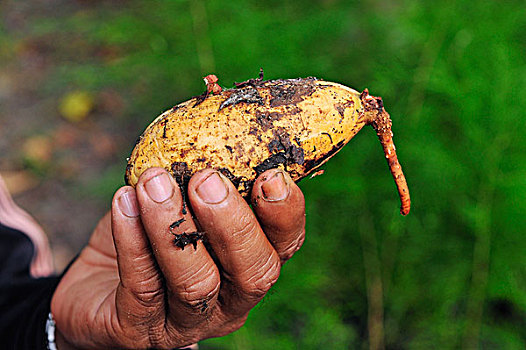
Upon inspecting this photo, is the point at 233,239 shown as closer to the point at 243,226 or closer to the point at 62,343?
the point at 243,226

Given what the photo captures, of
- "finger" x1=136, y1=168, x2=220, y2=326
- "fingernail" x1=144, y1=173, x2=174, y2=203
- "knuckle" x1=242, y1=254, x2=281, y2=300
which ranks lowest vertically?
"knuckle" x1=242, y1=254, x2=281, y2=300

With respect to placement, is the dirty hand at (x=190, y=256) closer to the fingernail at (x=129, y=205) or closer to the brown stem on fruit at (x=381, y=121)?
the fingernail at (x=129, y=205)

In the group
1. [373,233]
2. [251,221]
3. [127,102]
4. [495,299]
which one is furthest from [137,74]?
[495,299]

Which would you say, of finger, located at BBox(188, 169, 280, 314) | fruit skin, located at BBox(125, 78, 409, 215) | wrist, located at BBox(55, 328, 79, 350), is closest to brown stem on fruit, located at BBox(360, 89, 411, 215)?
fruit skin, located at BBox(125, 78, 409, 215)

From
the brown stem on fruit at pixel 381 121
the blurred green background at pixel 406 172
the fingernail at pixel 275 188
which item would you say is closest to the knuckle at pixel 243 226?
the fingernail at pixel 275 188

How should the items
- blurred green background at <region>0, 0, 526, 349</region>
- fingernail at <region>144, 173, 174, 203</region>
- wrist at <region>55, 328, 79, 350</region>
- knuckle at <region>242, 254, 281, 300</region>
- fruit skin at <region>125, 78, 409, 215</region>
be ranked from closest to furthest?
1. fingernail at <region>144, 173, 174, 203</region>
2. fruit skin at <region>125, 78, 409, 215</region>
3. knuckle at <region>242, 254, 281, 300</region>
4. wrist at <region>55, 328, 79, 350</region>
5. blurred green background at <region>0, 0, 526, 349</region>

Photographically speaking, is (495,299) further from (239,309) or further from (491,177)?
(239,309)

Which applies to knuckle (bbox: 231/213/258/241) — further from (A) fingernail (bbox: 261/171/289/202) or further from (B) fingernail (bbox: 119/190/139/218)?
(B) fingernail (bbox: 119/190/139/218)
